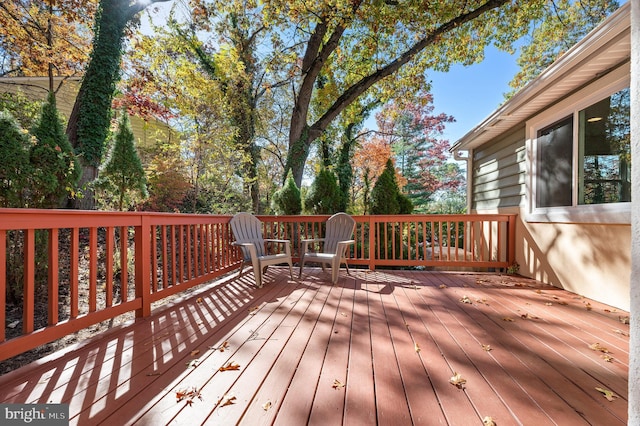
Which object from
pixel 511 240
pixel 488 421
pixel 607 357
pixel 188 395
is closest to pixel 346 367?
pixel 488 421

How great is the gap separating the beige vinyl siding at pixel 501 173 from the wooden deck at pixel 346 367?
2.13 m

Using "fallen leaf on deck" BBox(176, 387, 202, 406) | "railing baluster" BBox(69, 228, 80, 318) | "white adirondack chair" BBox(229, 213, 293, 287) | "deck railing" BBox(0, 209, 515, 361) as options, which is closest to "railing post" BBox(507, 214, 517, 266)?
"deck railing" BBox(0, 209, 515, 361)

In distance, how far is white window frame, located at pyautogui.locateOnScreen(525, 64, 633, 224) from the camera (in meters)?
2.61

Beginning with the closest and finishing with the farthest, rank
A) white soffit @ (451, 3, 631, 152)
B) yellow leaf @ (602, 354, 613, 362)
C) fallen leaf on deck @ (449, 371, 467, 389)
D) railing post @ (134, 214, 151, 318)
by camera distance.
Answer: fallen leaf on deck @ (449, 371, 467, 389) → yellow leaf @ (602, 354, 613, 362) → white soffit @ (451, 3, 631, 152) → railing post @ (134, 214, 151, 318)

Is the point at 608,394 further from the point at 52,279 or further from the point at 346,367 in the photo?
the point at 52,279

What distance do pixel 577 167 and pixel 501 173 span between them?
1638 millimetres

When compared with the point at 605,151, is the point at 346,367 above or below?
below

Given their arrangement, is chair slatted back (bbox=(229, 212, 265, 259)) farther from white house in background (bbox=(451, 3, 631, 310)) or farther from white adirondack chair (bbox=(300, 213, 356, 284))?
white house in background (bbox=(451, 3, 631, 310))

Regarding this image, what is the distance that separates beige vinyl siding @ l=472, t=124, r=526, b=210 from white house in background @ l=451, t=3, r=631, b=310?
1.1 inches

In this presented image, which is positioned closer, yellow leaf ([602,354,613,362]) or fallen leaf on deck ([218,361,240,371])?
fallen leaf on deck ([218,361,240,371])

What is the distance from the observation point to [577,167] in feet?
10.4

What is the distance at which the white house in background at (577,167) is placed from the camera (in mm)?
2588

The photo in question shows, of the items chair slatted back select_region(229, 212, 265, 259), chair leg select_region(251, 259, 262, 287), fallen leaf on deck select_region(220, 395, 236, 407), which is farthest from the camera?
chair slatted back select_region(229, 212, 265, 259)

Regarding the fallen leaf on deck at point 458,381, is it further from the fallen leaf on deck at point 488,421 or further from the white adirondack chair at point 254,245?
the white adirondack chair at point 254,245
